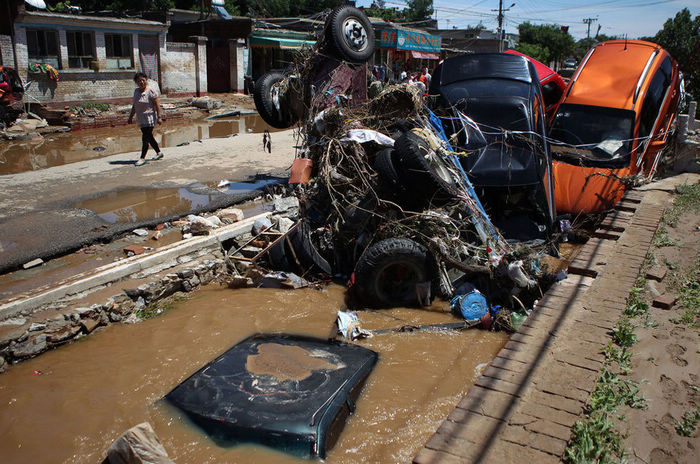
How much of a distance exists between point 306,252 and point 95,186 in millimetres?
4424

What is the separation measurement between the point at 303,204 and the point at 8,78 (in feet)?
41.4

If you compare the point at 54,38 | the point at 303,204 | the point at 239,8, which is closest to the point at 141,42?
the point at 54,38

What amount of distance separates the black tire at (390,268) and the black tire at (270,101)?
186 inches

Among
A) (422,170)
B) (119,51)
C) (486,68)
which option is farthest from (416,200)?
(119,51)

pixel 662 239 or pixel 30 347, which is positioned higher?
pixel 662 239

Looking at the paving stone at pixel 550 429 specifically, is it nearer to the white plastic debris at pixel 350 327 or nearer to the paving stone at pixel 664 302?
the paving stone at pixel 664 302

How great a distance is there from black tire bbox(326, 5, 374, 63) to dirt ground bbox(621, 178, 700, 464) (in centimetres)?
577

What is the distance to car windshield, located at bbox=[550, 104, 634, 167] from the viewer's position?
7570 millimetres

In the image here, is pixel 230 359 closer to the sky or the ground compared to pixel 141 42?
closer to the ground

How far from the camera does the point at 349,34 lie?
8.72m

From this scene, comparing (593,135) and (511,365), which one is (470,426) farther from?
(593,135)

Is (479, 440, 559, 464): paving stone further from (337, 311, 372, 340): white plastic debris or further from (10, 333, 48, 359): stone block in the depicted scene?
(10, 333, 48, 359): stone block

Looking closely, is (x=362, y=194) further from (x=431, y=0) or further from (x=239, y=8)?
(x=431, y=0)

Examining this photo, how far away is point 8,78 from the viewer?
14.1 m
